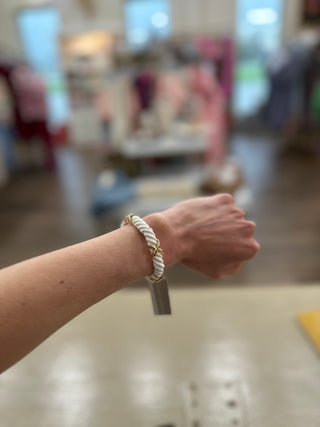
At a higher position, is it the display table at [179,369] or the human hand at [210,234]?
the human hand at [210,234]

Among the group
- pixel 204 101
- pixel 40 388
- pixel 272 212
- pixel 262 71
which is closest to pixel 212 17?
pixel 262 71

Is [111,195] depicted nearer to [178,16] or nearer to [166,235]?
[166,235]

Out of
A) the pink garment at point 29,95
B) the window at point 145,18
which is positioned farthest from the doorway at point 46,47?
the pink garment at point 29,95

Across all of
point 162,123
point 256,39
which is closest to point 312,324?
point 162,123

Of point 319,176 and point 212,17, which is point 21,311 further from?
point 212,17

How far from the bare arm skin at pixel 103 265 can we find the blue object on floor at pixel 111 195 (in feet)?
4.73

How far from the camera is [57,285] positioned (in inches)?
19.4

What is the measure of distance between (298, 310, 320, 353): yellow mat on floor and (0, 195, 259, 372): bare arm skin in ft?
0.75

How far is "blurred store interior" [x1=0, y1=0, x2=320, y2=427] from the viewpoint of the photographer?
225 cm

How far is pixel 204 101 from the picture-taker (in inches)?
118

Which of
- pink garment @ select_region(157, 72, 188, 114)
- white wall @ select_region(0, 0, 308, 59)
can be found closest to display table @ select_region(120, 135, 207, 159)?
pink garment @ select_region(157, 72, 188, 114)

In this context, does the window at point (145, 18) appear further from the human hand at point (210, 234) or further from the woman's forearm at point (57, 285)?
the woman's forearm at point (57, 285)

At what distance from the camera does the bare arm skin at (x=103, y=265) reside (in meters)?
0.46

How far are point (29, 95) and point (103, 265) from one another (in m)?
3.93
